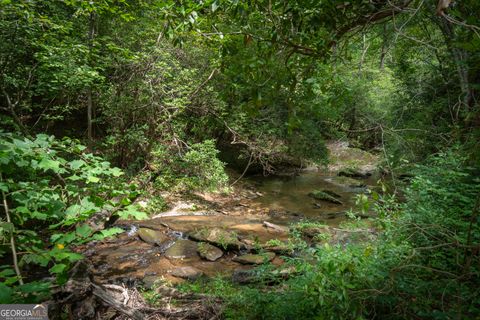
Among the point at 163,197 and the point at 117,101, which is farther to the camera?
the point at 163,197

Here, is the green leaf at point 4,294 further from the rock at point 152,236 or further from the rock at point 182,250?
the rock at point 152,236

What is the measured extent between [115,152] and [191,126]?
3.17 meters

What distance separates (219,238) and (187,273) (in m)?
1.49

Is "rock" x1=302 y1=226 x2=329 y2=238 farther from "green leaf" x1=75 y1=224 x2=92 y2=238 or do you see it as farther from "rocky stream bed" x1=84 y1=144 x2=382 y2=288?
"green leaf" x1=75 y1=224 x2=92 y2=238

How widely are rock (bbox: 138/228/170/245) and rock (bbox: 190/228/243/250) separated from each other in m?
0.71

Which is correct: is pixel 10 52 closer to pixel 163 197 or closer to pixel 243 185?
pixel 163 197

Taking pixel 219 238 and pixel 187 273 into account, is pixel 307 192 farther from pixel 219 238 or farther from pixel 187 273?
pixel 187 273

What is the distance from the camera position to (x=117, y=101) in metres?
9.77

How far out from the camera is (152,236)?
7535mm

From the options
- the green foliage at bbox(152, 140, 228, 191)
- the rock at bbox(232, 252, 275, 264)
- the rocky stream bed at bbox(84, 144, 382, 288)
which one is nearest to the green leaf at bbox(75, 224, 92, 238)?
the rocky stream bed at bbox(84, 144, 382, 288)

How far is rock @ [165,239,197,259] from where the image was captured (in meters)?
6.81

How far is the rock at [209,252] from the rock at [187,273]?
597mm

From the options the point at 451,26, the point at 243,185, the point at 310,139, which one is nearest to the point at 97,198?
the point at 451,26

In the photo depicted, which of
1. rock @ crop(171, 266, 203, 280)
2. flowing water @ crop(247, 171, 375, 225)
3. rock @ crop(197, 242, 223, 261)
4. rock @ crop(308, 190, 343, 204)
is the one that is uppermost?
rock @ crop(171, 266, 203, 280)
